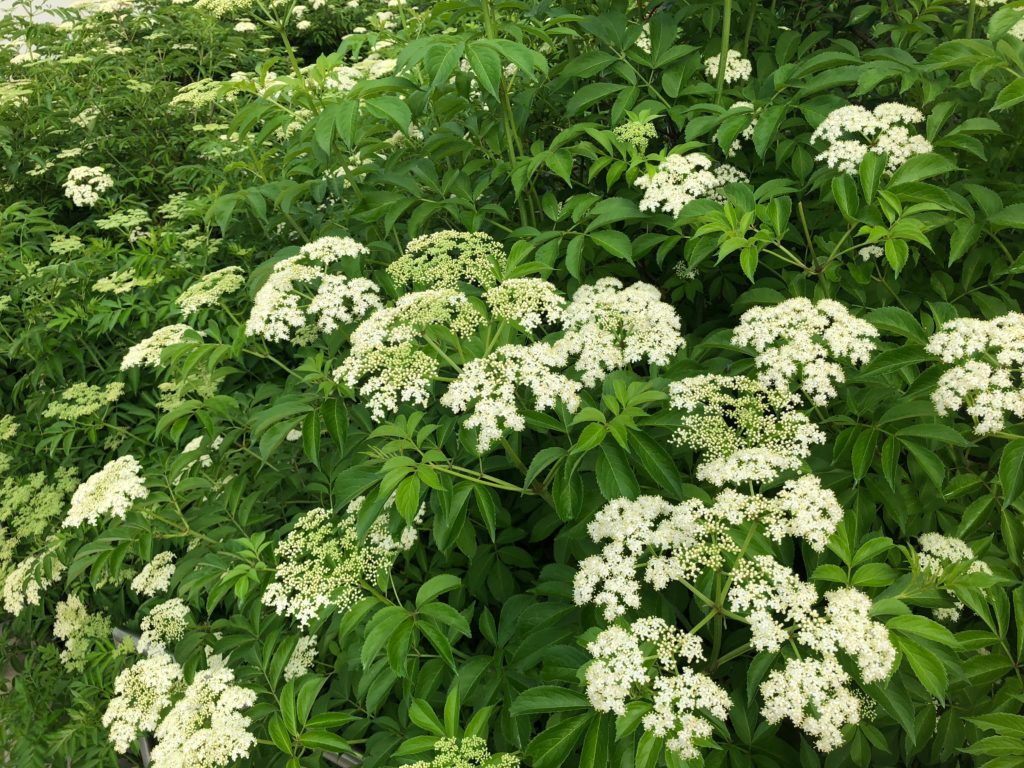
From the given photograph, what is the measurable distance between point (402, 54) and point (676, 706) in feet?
8.04

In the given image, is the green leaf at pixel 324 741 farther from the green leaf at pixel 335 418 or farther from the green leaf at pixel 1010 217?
the green leaf at pixel 1010 217

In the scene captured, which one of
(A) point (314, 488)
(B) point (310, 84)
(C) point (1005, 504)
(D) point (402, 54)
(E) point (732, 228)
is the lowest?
(A) point (314, 488)

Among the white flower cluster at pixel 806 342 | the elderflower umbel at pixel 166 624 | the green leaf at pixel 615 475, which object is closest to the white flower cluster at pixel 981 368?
the white flower cluster at pixel 806 342

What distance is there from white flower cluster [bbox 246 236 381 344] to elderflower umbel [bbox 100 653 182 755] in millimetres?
1368

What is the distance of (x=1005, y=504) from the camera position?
5.50ft

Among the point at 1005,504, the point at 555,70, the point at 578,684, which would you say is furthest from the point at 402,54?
the point at 1005,504

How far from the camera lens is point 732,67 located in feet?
9.83

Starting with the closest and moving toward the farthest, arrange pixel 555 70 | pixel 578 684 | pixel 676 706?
pixel 676 706, pixel 578 684, pixel 555 70

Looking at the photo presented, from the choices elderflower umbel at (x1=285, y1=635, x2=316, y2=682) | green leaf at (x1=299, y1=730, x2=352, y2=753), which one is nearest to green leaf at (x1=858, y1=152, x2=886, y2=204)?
green leaf at (x1=299, y1=730, x2=352, y2=753)

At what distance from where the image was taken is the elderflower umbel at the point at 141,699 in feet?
7.57

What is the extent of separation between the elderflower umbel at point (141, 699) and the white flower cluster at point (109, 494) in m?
0.68

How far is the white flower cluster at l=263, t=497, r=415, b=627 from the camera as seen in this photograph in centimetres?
202

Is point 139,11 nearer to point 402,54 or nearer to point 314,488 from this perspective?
point 402,54

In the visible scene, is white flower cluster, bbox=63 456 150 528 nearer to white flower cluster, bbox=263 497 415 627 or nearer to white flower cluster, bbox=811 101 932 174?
white flower cluster, bbox=263 497 415 627
